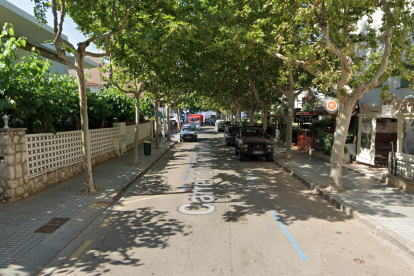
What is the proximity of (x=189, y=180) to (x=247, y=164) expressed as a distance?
479 centimetres

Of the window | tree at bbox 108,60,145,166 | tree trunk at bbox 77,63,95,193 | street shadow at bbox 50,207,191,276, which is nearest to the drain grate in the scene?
street shadow at bbox 50,207,191,276

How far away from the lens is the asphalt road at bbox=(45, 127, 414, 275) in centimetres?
446

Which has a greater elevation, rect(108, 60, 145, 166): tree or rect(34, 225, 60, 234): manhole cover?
rect(108, 60, 145, 166): tree

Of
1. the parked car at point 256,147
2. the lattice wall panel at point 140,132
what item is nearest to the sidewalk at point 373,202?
the parked car at point 256,147

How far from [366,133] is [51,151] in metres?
13.2

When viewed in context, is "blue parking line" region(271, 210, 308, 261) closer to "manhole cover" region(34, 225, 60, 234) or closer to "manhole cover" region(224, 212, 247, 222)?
"manhole cover" region(224, 212, 247, 222)

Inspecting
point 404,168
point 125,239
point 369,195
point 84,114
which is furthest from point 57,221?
point 404,168

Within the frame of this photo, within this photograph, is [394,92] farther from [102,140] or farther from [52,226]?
[52,226]

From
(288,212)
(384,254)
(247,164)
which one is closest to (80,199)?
(288,212)

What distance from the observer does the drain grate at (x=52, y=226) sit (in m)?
5.72

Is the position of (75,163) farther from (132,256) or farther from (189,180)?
(132,256)

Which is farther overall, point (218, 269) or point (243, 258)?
point (243, 258)

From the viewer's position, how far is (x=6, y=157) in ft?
23.8

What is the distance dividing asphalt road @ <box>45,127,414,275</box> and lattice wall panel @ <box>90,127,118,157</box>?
506 centimetres
